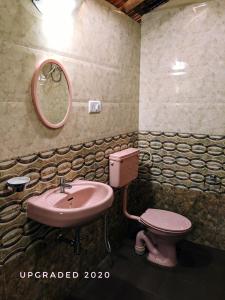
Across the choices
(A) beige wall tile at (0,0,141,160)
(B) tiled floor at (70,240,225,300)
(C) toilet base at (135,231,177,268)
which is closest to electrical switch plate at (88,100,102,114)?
(A) beige wall tile at (0,0,141,160)

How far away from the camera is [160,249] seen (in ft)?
6.56

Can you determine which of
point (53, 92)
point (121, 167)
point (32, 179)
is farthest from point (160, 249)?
point (53, 92)

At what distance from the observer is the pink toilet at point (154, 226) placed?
1862mm

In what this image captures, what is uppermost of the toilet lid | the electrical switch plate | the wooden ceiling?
the wooden ceiling

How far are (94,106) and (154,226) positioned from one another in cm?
106

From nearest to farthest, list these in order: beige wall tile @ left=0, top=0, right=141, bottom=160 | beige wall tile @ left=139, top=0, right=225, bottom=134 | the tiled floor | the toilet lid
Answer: beige wall tile @ left=0, top=0, right=141, bottom=160 < the tiled floor < the toilet lid < beige wall tile @ left=139, top=0, right=225, bottom=134

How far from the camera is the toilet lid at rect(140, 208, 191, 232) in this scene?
6.10 ft

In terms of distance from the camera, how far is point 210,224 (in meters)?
2.19

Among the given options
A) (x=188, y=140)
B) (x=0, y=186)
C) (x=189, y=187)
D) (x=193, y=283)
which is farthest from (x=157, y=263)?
(x=0, y=186)

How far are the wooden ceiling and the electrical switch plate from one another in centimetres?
79

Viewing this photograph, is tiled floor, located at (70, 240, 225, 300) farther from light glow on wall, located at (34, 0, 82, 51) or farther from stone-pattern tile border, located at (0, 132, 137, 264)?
light glow on wall, located at (34, 0, 82, 51)

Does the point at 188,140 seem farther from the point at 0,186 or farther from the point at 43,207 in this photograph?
the point at 0,186

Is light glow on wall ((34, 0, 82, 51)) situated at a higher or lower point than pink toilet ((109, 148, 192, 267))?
higher

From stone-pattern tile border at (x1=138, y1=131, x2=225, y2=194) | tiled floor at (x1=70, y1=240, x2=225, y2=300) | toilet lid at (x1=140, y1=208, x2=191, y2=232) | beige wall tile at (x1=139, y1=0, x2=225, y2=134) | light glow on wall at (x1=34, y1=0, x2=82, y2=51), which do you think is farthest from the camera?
stone-pattern tile border at (x1=138, y1=131, x2=225, y2=194)
